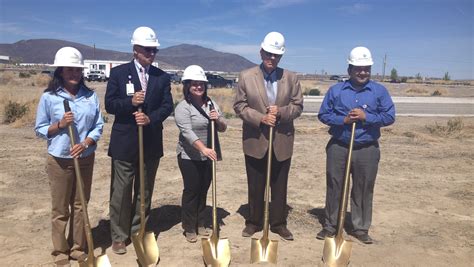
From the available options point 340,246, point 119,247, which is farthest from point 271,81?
point 119,247

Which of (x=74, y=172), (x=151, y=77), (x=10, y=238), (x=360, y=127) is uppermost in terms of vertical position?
(x=151, y=77)

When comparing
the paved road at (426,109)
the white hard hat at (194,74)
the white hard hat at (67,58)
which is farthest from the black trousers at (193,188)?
the paved road at (426,109)

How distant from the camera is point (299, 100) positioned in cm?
478

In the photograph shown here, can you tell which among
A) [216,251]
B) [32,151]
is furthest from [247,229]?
[32,151]

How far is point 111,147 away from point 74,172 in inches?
17.5

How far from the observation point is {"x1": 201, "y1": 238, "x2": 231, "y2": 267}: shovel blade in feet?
13.8

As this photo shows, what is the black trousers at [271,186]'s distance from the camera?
4843mm

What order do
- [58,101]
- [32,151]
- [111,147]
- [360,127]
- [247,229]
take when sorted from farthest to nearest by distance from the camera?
[32,151] < [247,229] < [360,127] < [111,147] < [58,101]

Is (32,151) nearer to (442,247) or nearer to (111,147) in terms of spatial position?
(111,147)

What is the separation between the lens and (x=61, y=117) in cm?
389

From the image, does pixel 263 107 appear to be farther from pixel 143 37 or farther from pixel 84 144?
pixel 84 144

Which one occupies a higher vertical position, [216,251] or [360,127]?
[360,127]

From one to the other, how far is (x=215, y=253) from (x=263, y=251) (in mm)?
505

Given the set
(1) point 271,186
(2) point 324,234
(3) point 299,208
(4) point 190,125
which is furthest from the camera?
(3) point 299,208
